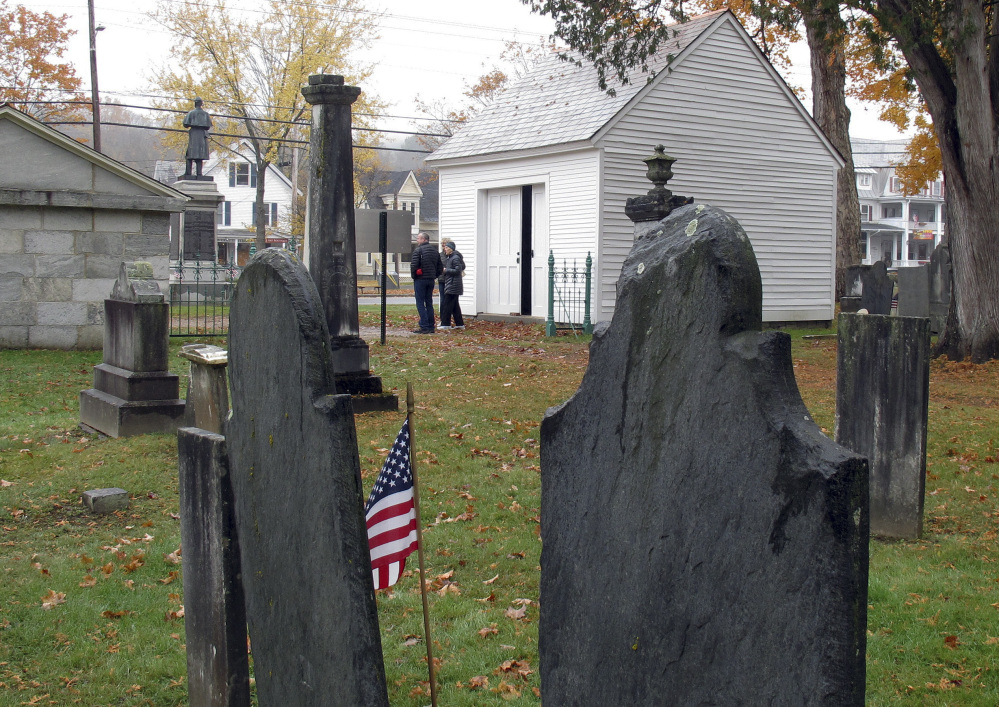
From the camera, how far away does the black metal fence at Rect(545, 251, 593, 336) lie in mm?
19438

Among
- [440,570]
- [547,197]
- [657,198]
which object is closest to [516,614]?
[440,570]

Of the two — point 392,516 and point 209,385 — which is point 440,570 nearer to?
point 392,516

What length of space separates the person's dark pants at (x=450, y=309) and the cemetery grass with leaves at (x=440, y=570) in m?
9.17

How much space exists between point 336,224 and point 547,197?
1111 cm

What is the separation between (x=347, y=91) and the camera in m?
10.2

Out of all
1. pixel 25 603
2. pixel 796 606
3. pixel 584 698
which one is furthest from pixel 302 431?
pixel 25 603

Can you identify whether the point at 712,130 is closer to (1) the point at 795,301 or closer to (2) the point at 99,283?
(1) the point at 795,301

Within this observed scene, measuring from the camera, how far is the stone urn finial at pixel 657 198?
1452cm

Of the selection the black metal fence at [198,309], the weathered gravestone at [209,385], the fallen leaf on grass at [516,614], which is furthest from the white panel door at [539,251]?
the fallen leaf on grass at [516,614]

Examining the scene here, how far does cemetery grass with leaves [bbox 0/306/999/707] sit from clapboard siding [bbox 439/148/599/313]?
951 cm

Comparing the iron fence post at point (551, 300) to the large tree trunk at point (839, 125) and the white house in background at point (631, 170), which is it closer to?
the white house in background at point (631, 170)

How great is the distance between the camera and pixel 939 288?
65.9 feet

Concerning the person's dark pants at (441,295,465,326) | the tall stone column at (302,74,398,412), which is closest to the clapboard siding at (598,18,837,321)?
the person's dark pants at (441,295,465,326)

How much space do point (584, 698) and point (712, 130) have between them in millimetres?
20117
